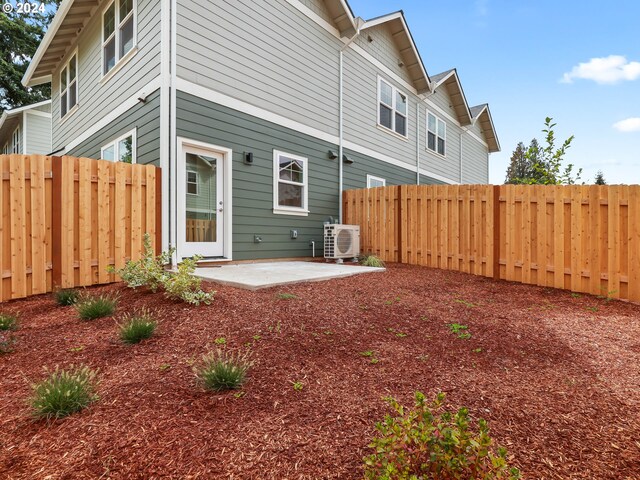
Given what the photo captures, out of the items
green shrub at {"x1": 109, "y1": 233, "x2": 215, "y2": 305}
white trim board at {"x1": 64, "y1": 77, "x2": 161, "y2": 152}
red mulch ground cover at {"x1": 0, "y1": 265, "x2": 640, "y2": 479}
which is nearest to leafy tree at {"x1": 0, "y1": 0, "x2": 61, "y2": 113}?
white trim board at {"x1": 64, "y1": 77, "x2": 161, "y2": 152}

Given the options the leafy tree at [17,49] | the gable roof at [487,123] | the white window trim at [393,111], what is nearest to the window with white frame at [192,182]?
the white window trim at [393,111]

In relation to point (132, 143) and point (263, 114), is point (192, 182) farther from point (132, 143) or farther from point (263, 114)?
point (263, 114)

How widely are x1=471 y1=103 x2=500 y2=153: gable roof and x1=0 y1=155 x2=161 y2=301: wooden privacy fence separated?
15.2 m

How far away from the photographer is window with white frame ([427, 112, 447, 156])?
509 inches

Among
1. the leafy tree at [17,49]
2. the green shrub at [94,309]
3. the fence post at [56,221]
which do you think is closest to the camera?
the green shrub at [94,309]

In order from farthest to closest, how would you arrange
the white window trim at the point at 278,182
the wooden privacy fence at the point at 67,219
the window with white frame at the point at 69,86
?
the window with white frame at the point at 69,86 → the white window trim at the point at 278,182 → the wooden privacy fence at the point at 67,219

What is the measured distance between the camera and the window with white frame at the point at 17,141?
1461cm

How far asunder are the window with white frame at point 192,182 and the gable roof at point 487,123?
13.9 meters

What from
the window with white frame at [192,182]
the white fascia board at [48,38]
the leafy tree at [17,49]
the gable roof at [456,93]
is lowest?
the window with white frame at [192,182]

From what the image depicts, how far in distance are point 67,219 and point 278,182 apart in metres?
3.83

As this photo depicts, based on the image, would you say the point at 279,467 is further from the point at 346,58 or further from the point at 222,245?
the point at 346,58

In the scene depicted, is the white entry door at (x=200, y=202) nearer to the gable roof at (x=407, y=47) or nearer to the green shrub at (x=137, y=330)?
the green shrub at (x=137, y=330)

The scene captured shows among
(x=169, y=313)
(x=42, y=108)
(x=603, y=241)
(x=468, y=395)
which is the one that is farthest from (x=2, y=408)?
(x=42, y=108)

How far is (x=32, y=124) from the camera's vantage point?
45.2 ft
